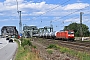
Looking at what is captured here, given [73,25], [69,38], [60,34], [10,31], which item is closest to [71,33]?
[69,38]

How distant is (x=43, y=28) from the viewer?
164m

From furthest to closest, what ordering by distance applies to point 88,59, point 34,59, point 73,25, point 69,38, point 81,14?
point 73,25 → point 81,14 → point 69,38 → point 34,59 → point 88,59

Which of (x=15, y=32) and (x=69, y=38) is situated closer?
(x=69, y=38)

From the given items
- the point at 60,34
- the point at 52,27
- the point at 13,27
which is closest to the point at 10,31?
the point at 13,27

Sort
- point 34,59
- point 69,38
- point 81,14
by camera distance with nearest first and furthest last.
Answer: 1. point 34,59
2. point 69,38
3. point 81,14

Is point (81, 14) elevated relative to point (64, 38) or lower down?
elevated

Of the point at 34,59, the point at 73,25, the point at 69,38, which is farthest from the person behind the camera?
the point at 73,25

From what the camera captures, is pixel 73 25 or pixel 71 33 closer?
pixel 71 33

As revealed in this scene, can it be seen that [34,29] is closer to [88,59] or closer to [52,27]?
[52,27]

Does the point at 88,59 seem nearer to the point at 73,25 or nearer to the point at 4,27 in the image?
the point at 4,27

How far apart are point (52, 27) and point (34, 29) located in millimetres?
33244

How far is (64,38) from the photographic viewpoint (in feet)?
255

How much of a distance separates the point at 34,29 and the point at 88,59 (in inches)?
6716

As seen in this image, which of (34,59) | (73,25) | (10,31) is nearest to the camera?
(34,59)
